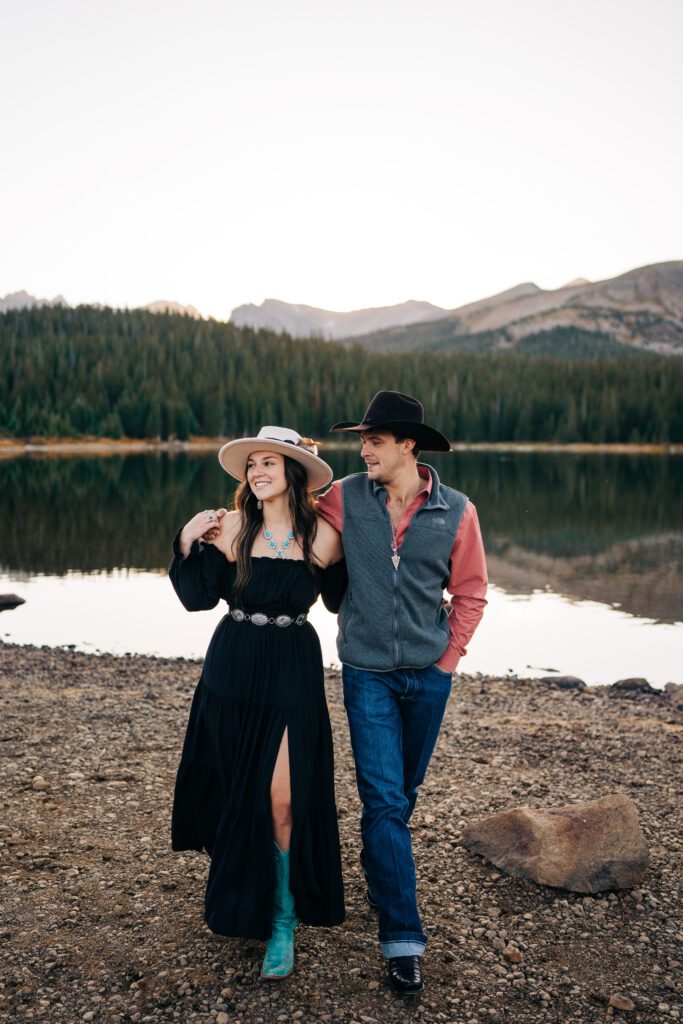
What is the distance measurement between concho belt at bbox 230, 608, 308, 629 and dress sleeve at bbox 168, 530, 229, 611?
170 millimetres

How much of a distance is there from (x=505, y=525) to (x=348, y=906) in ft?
101

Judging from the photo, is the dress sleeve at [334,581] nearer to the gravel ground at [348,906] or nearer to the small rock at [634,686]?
the gravel ground at [348,906]

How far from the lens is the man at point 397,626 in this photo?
14.2 feet

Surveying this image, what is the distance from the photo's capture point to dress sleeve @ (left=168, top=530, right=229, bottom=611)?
14.8 ft

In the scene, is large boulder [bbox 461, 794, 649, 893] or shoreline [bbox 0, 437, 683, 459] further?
shoreline [bbox 0, 437, 683, 459]

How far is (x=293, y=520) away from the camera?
4512mm

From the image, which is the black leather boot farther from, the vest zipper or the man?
the vest zipper

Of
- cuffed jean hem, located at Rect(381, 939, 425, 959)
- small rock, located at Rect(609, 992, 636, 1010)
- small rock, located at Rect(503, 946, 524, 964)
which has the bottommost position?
small rock, located at Rect(503, 946, 524, 964)

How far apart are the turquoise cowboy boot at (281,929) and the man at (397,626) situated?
16.2 inches

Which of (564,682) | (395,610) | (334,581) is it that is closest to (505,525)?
(564,682)

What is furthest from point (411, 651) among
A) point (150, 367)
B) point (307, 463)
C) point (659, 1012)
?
point (150, 367)

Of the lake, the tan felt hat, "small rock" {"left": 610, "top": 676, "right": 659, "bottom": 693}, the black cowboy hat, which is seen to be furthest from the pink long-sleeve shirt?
the lake

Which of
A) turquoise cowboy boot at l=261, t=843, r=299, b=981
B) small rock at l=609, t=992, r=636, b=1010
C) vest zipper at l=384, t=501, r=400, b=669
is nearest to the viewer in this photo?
small rock at l=609, t=992, r=636, b=1010

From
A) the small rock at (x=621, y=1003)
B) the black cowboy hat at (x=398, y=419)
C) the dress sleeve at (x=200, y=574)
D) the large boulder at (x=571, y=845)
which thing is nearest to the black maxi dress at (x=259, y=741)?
the dress sleeve at (x=200, y=574)
